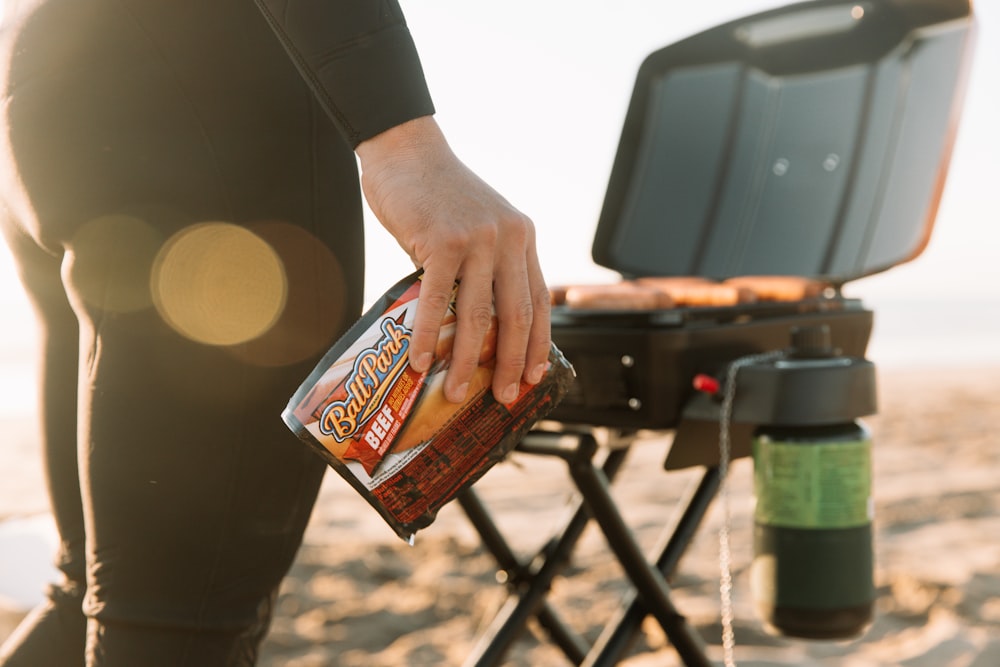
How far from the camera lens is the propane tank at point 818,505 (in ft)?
4.21

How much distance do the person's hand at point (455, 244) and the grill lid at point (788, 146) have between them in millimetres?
1251

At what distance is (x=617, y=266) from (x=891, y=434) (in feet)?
15.6

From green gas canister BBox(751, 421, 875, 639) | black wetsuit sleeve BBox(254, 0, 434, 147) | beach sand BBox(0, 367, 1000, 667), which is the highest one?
black wetsuit sleeve BBox(254, 0, 434, 147)

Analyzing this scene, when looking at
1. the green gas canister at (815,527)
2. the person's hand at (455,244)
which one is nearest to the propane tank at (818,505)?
the green gas canister at (815,527)

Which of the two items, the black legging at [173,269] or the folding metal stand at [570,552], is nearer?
the black legging at [173,269]

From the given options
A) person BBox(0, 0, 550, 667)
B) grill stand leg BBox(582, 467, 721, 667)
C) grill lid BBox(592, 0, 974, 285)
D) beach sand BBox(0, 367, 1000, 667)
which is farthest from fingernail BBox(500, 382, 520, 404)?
grill lid BBox(592, 0, 974, 285)

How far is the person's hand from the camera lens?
672mm

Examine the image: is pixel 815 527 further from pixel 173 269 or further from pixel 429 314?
pixel 173 269

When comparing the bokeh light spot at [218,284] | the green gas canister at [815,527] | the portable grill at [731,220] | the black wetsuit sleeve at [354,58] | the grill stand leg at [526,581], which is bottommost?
the grill stand leg at [526,581]

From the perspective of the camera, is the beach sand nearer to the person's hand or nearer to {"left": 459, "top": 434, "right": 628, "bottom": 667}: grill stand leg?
{"left": 459, "top": 434, "right": 628, "bottom": 667}: grill stand leg

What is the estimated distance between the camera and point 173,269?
2.61 feet

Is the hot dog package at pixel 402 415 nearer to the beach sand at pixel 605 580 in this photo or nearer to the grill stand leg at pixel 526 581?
the beach sand at pixel 605 580

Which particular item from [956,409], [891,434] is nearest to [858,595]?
[891,434]

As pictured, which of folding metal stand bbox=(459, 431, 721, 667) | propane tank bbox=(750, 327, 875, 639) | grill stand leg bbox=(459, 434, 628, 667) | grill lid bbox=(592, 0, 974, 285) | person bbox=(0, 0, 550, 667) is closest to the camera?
person bbox=(0, 0, 550, 667)
